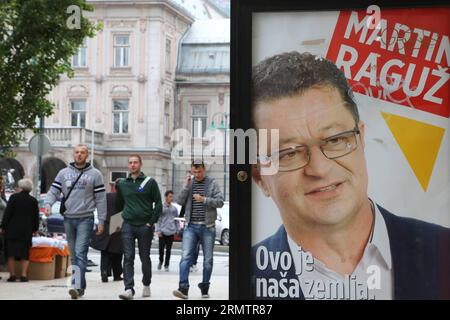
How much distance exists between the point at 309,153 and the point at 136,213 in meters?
5.28

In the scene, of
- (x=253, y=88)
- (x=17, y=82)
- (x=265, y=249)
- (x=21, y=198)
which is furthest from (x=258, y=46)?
(x=17, y=82)

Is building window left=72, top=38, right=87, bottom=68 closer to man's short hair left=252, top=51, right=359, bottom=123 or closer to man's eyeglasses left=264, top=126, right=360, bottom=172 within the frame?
man's short hair left=252, top=51, right=359, bottom=123

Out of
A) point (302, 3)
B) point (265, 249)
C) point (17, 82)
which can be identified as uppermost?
point (17, 82)

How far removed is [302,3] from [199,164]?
5.83 meters

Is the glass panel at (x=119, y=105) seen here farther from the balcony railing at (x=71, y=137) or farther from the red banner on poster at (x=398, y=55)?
the red banner on poster at (x=398, y=55)

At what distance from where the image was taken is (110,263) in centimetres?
1356

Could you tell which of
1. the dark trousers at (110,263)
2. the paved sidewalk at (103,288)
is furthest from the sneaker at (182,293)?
the dark trousers at (110,263)

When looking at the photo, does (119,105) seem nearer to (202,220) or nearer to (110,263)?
(110,263)

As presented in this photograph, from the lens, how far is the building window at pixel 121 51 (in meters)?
50.2

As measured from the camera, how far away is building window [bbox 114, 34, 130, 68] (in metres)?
50.2

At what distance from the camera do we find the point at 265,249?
212 inches

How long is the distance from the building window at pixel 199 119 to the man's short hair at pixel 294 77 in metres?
42.4

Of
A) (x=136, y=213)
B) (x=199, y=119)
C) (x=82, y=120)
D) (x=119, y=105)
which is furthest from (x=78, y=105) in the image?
(x=136, y=213)
